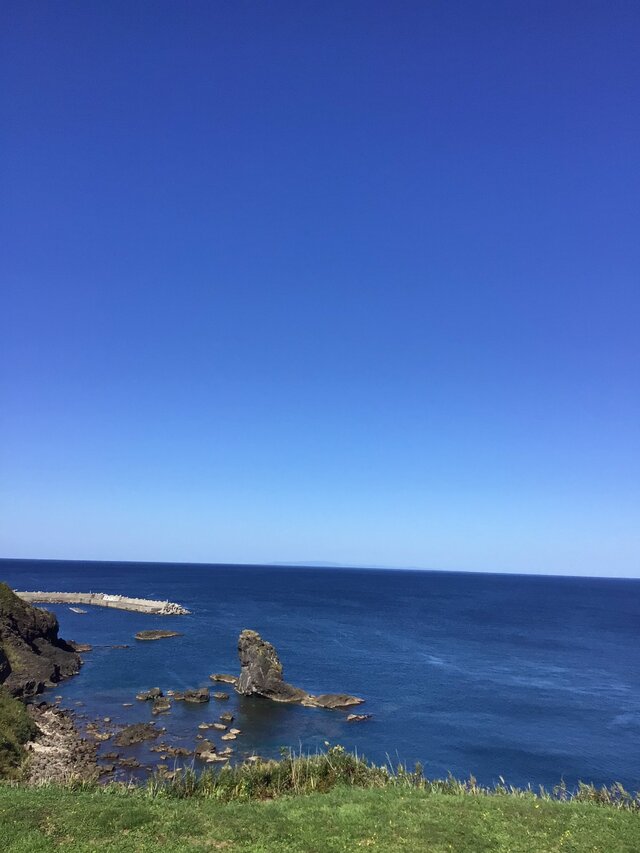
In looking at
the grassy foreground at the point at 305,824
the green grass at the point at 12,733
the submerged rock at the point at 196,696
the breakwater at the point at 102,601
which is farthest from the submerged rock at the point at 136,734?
the breakwater at the point at 102,601

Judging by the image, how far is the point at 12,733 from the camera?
48.1 meters

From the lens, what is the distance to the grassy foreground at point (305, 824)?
21.1m

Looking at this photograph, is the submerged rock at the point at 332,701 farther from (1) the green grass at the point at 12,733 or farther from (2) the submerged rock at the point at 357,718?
(1) the green grass at the point at 12,733

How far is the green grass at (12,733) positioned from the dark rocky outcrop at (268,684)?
2979 centimetres

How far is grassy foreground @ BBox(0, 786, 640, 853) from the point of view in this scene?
69.3ft

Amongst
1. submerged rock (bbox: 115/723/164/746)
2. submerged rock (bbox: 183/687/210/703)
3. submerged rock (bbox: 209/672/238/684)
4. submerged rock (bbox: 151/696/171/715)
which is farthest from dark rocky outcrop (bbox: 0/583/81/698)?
submerged rock (bbox: 209/672/238/684)

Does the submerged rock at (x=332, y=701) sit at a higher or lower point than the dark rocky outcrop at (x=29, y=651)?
lower

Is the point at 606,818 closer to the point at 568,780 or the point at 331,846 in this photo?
the point at 331,846

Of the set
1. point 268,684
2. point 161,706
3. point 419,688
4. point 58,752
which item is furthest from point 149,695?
point 419,688

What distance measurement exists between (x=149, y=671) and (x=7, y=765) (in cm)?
4709

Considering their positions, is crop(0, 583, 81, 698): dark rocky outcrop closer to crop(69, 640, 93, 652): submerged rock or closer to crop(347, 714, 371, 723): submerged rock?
crop(69, 640, 93, 652): submerged rock

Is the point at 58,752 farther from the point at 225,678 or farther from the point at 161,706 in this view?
the point at 225,678

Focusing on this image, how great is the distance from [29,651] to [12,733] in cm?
3638

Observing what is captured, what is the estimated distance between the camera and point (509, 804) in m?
26.8
